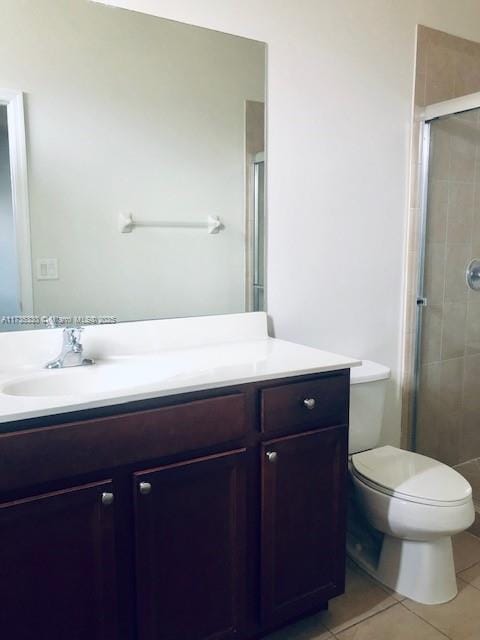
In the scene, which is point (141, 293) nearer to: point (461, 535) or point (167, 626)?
point (167, 626)

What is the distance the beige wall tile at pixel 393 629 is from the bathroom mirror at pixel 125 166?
1.11 metres

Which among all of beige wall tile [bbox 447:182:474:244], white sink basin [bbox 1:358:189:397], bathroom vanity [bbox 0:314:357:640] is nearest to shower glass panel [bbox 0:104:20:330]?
bathroom vanity [bbox 0:314:357:640]

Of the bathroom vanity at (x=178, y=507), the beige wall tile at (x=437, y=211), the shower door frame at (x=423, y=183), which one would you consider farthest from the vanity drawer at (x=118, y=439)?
the beige wall tile at (x=437, y=211)

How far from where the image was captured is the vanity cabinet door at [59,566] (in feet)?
3.58

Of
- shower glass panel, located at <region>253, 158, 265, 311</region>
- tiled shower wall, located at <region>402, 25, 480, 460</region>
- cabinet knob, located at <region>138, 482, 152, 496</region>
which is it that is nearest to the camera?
cabinet knob, located at <region>138, 482, 152, 496</region>

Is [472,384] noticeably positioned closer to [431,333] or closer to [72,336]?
[431,333]

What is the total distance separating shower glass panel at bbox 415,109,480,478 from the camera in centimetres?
238

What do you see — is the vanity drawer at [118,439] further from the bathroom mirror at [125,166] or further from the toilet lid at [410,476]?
the toilet lid at [410,476]

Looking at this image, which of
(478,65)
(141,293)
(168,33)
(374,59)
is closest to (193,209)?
(141,293)

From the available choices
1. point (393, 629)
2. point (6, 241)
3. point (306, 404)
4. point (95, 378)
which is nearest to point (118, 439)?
point (95, 378)

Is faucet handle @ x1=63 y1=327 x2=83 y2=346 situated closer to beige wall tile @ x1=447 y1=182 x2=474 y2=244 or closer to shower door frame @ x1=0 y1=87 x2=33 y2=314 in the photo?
shower door frame @ x1=0 y1=87 x2=33 y2=314

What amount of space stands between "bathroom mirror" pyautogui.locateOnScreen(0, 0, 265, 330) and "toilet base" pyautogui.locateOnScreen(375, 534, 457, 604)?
100 cm

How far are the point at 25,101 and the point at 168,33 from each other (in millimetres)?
517

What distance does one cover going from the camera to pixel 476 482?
2.56 m
